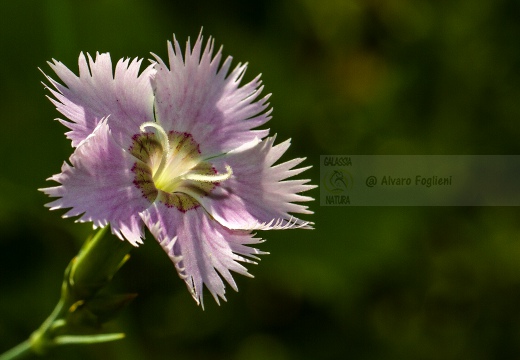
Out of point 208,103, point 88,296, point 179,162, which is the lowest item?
point 88,296

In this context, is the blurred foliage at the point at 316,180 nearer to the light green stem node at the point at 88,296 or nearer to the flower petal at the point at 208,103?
the light green stem node at the point at 88,296

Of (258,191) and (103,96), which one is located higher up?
(103,96)

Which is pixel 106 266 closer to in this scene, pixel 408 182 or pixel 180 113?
pixel 180 113

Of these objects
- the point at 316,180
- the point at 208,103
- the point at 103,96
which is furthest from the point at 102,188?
the point at 316,180

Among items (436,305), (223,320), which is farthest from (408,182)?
(223,320)

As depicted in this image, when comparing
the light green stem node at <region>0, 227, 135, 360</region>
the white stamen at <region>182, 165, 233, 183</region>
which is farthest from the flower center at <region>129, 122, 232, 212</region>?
the light green stem node at <region>0, 227, 135, 360</region>

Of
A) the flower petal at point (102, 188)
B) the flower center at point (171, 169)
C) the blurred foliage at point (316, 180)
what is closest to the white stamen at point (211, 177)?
the flower center at point (171, 169)

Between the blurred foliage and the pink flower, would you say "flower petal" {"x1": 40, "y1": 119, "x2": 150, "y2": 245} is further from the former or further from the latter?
the blurred foliage

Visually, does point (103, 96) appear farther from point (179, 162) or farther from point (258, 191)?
point (258, 191)
